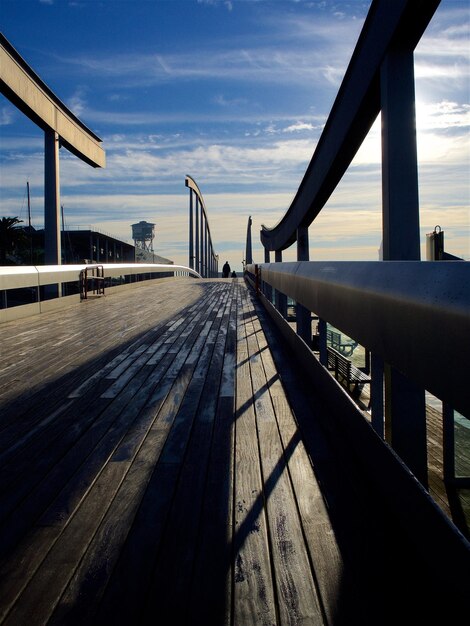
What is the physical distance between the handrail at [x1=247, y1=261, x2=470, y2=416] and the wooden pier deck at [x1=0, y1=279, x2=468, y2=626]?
604mm

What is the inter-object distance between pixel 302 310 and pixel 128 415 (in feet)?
7.61

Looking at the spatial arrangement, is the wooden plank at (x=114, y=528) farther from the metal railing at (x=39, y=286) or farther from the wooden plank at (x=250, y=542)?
the metal railing at (x=39, y=286)

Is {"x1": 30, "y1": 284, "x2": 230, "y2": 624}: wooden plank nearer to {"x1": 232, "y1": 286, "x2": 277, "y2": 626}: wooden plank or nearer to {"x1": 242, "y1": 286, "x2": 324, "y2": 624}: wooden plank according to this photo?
{"x1": 232, "y1": 286, "x2": 277, "y2": 626}: wooden plank

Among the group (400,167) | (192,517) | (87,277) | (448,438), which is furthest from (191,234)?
(192,517)

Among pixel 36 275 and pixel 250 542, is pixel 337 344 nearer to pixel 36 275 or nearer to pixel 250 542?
pixel 36 275

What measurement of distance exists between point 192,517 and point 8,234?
3957cm

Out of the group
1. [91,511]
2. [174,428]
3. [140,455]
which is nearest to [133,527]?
[91,511]

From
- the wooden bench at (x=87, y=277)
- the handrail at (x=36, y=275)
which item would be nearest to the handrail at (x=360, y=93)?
the handrail at (x=36, y=275)

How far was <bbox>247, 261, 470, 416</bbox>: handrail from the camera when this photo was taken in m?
1.25

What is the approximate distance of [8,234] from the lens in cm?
3750

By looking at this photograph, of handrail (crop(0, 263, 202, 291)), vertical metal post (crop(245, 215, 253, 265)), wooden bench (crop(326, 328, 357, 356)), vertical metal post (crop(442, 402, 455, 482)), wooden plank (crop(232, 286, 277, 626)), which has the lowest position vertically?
wooden bench (crop(326, 328, 357, 356))

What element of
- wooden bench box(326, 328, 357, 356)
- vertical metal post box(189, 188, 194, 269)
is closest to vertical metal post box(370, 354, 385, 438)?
wooden bench box(326, 328, 357, 356)

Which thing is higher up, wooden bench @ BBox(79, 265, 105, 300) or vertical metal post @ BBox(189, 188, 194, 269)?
vertical metal post @ BBox(189, 188, 194, 269)

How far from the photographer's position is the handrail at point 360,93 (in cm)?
305
